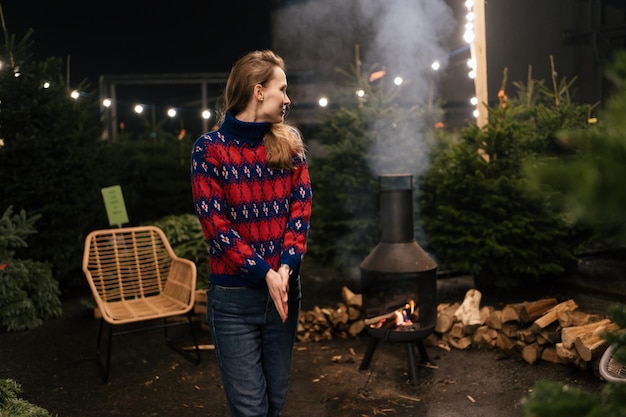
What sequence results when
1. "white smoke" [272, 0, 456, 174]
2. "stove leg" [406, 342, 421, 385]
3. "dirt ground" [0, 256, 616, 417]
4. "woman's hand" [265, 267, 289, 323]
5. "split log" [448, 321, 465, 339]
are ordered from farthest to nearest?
"white smoke" [272, 0, 456, 174], "split log" [448, 321, 465, 339], "stove leg" [406, 342, 421, 385], "dirt ground" [0, 256, 616, 417], "woman's hand" [265, 267, 289, 323]

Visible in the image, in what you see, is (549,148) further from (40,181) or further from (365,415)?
(40,181)

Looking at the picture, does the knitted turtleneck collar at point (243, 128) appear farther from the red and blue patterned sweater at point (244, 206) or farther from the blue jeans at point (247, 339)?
the blue jeans at point (247, 339)

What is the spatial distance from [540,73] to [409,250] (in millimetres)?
12057

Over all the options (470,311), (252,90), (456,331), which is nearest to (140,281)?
(456,331)

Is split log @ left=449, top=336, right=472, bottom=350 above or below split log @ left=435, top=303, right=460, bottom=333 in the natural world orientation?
below

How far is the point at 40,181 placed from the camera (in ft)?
24.7

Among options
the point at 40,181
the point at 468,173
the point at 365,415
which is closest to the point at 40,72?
the point at 40,181

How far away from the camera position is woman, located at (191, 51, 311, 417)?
99.7 inches

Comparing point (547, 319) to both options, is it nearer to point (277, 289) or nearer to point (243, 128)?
point (277, 289)

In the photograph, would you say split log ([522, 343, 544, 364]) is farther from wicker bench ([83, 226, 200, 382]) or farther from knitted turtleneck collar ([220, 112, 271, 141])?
knitted turtleneck collar ([220, 112, 271, 141])

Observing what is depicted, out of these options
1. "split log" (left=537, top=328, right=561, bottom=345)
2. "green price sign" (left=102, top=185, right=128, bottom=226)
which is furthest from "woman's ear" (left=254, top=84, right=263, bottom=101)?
"green price sign" (left=102, top=185, right=128, bottom=226)

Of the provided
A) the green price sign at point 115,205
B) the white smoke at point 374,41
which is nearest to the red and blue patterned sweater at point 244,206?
the green price sign at point 115,205

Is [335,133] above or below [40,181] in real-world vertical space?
above

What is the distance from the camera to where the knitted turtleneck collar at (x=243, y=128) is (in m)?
2.58
